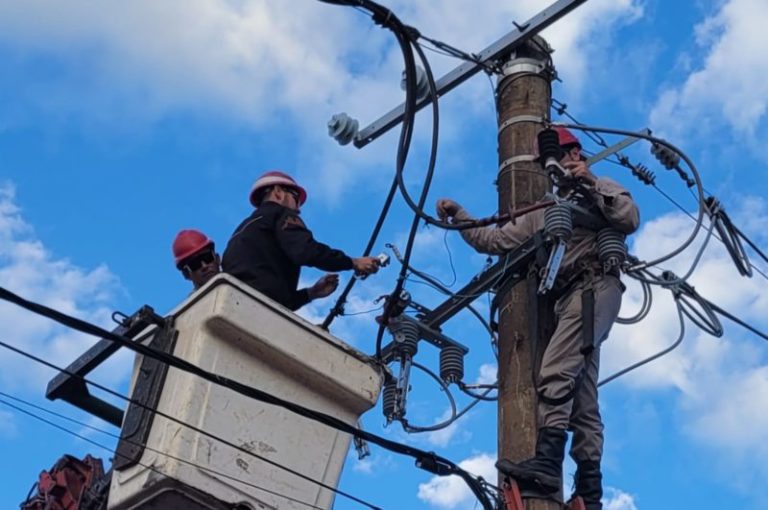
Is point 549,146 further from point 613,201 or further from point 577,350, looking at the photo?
point 577,350

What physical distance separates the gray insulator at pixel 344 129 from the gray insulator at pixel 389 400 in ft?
7.56

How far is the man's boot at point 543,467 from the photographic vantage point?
5305mm

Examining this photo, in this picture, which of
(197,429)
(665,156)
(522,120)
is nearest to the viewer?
(197,429)

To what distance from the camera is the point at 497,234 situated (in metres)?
6.54

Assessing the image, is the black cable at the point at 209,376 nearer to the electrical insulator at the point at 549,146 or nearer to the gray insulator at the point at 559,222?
the gray insulator at the point at 559,222

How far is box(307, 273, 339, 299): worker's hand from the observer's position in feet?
19.6

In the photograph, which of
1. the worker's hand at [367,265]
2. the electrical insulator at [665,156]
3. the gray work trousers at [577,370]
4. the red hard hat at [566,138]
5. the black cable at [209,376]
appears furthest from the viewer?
the electrical insulator at [665,156]

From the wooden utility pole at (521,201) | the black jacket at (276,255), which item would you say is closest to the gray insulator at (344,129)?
the wooden utility pole at (521,201)

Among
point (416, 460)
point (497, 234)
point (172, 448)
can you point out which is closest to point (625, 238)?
point (497, 234)

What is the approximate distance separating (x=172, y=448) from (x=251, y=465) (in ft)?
1.03

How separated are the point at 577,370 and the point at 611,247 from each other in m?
0.65

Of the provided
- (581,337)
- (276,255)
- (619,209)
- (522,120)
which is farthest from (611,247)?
(276,255)

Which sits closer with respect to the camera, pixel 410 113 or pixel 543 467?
pixel 543 467

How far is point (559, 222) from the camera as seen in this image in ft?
19.2
